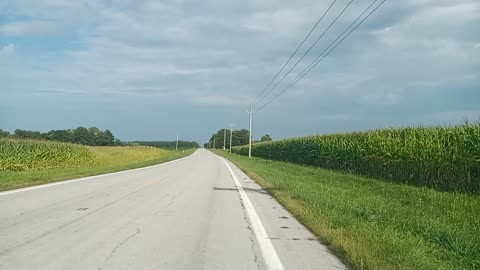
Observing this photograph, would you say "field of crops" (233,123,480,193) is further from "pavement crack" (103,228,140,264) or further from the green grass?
"pavement crack" (103,228,140,264)

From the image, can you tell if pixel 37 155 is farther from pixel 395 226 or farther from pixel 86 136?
pixel 86 136

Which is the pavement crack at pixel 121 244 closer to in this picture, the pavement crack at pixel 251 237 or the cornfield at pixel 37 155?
the pavement crack at pixel 251 237

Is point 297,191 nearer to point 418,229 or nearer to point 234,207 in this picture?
point 234,207

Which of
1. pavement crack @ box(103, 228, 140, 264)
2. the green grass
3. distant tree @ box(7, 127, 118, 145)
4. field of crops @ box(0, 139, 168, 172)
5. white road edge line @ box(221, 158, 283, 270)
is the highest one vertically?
distant tree @ box(7, 127, 118, 145)

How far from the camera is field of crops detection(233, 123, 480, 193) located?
17766 mm

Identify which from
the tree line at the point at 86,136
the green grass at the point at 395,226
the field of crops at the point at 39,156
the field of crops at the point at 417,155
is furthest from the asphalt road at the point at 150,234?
the tree line at the point at 86,136

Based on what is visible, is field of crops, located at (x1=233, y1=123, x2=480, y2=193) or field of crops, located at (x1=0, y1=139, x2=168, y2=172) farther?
field of crops, located at (x1=0, y1=139, x2=168, y2=172)

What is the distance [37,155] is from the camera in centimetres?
3384

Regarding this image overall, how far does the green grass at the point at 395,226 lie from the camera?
23.0 feet

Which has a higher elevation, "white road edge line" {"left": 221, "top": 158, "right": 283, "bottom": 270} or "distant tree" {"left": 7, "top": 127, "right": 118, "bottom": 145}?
"distant tree" {"left": 7, "top": 127, "right": 118, "bottom": 145}

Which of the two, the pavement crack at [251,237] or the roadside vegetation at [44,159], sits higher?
the roadside vegetation at [44,159]

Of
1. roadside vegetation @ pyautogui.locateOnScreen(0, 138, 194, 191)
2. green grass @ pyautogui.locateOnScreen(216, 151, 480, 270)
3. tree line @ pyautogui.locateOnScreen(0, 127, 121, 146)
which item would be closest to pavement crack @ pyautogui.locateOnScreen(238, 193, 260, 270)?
green grass @ pyautogui.locateOnScreen(216, 151, 480, 270)

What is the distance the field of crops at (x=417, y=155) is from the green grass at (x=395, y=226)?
221 centimetres

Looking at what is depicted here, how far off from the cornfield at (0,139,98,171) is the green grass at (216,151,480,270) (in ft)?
66.3
